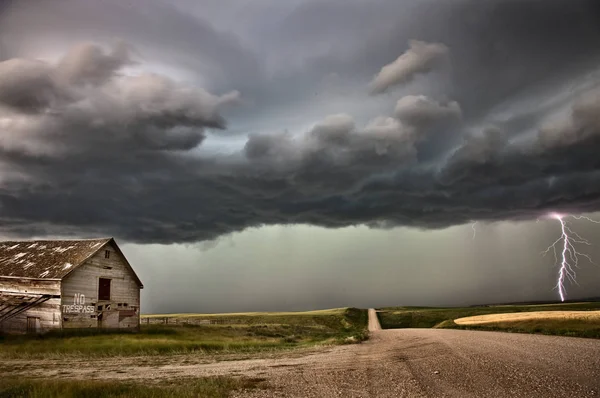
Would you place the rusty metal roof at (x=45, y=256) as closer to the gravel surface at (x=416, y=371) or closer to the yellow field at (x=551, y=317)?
the gravel surface at (x=416, y=371)

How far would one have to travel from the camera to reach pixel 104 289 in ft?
152

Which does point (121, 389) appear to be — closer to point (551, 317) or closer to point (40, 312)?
point (40, 312)

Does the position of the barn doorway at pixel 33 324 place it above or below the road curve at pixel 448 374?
above

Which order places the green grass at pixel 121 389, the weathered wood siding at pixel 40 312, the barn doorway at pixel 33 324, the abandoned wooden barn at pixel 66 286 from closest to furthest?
the green grass at pixel 121 389 → the weathered wood siding at pixel 40 312 → the barn doorway at pixel 33 324 → the abandoned wooden barn at pixel 66 286

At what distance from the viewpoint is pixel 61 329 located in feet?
131

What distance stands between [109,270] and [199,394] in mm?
38076

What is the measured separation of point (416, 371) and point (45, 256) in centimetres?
4302

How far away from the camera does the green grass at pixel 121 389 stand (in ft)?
44.4

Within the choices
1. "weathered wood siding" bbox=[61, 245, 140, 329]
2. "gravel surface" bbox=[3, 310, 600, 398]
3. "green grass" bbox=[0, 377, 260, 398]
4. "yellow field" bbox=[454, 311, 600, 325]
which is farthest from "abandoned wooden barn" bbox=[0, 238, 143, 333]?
"yellow field" bbox=[454, 311, 600, 325]

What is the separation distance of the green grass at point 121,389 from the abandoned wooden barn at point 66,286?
90.9ft

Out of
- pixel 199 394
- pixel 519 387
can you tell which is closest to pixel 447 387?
pixel 519 387

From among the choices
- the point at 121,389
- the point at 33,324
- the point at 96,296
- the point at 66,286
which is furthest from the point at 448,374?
the point at 33,324

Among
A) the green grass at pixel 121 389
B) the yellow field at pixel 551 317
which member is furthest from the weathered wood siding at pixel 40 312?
the yellow field at pixel 551 317

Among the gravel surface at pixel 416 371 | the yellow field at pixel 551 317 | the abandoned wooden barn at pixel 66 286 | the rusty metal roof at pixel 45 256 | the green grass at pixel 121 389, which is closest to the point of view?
the gravel surface at pixel 416 371
